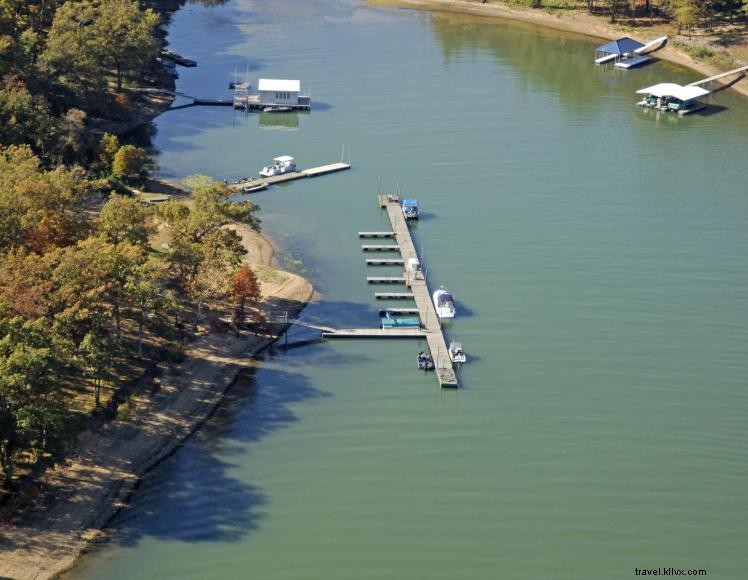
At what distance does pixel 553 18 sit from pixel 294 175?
58.7 metres

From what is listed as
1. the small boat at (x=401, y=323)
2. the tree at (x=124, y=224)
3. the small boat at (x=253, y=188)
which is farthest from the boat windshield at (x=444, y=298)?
the small boat at (x=253, y=188)

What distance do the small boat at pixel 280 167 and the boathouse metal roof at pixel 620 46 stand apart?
47037 mm

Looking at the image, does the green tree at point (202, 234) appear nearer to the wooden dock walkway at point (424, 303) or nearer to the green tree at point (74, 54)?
the wooden dock walkway at point (424, 303)

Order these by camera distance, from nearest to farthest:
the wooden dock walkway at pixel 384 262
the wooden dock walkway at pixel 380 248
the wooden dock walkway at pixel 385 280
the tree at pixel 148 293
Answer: the tree at pixel 148 293
the wooden dock walkway at pixel 385 280
the wooden dock walkway at pixel 384 262
the wooden dock walkway at pixel 380 248

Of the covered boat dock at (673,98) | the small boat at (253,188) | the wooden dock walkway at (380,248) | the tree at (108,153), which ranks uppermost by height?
the covered boat dock at (673,98)

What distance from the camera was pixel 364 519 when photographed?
54281 millimetres

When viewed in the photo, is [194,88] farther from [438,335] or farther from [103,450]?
[103,450]

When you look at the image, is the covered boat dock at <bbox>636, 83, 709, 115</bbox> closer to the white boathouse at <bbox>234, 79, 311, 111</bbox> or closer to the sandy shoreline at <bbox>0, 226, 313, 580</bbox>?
the white boathouse at <bbox>234, 79, 311, 111</bbox>

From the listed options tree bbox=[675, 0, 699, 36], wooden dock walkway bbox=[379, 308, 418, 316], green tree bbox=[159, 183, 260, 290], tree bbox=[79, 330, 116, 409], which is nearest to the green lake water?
wooden dock walkway bbox=[379, 308, 418, 316]

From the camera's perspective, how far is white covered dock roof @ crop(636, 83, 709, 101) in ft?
365

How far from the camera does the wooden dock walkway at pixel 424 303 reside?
66188 mm

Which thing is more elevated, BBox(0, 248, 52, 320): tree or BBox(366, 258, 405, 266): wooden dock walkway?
BBox(0, 248, 52, 320): tree

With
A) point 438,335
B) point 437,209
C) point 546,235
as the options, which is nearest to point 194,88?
point 437,209

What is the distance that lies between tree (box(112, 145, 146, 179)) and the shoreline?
211ft
